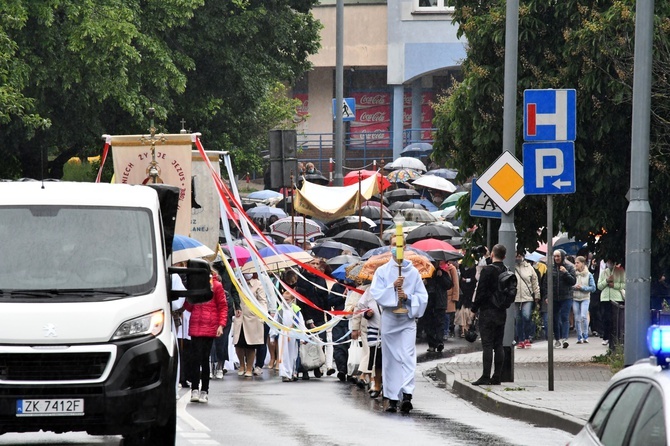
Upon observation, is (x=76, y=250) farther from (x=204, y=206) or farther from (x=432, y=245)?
(x=432, y=245)

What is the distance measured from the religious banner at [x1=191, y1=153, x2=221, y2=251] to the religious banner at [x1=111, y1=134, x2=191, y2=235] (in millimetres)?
1202

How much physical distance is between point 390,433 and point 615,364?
312 inches

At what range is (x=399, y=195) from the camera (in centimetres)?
4619

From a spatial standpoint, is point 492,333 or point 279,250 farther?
point 279,250

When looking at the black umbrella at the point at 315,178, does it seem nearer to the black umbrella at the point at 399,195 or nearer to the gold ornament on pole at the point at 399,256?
the black umbrella at the point at 399,195

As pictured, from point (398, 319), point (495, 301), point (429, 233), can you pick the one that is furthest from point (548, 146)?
point (429, 233)

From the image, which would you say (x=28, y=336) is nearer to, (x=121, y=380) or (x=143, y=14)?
(x=121, y=380)

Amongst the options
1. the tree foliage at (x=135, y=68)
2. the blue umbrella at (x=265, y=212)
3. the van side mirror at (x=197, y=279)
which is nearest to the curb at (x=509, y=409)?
the van side mirror at (x=197, y=279)

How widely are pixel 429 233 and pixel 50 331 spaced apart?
76.6 ft

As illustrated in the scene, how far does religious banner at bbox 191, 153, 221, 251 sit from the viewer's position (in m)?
22.8

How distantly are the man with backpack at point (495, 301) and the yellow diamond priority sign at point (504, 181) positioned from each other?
771 millimetres

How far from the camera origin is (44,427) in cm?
1089

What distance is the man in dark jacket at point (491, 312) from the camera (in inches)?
766

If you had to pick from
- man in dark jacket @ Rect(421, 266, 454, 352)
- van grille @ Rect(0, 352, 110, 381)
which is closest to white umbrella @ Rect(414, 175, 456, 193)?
man in dark jacket @ Rect(421, 266, 454, 352)
